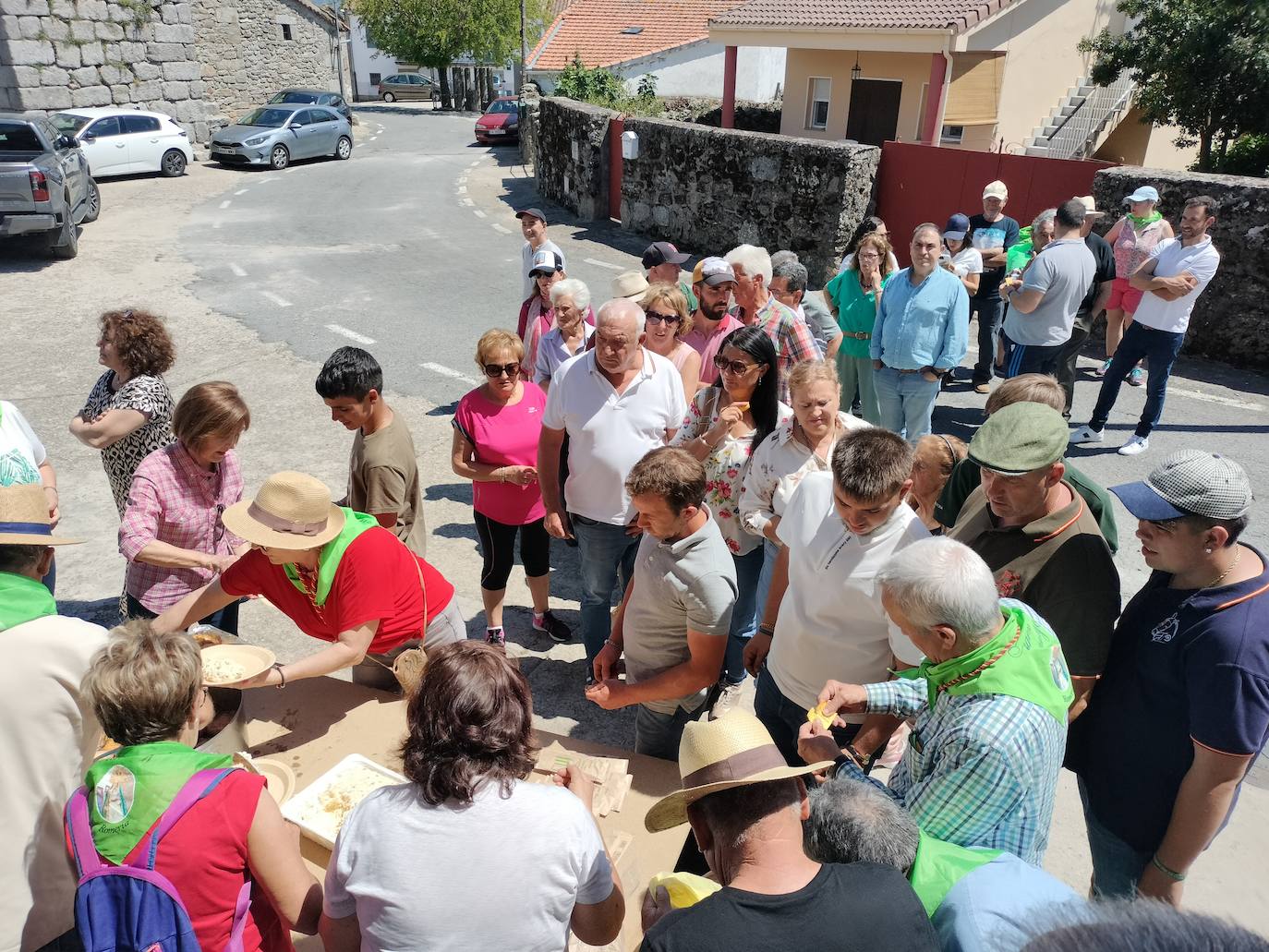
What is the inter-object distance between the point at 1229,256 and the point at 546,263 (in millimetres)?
7136

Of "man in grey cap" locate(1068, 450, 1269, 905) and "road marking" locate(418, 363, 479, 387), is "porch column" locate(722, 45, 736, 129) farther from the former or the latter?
"man in grey cap" locate(1068, 450, 1269, 905)

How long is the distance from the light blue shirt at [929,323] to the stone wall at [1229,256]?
487 cm

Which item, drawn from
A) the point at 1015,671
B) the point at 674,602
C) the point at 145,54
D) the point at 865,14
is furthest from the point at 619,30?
the point at 1015,671

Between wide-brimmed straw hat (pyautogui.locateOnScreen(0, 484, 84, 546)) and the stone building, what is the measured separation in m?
22.2

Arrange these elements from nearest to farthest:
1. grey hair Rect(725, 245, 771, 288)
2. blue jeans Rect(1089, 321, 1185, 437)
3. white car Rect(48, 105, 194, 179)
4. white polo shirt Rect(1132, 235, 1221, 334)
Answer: grey hair Rect(725, 245, 771, 288) < white polo shirt Rect(1132, 235, 1221, 334) < blue jeans Rect(1089, 321, 1185, 437) < white car Rect(48, 105, 194, 179)

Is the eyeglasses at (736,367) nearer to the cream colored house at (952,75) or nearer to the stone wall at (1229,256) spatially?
the stone wall at (1229,256)

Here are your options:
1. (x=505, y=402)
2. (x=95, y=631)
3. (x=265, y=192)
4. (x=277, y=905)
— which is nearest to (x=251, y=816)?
(x=277, y=905)

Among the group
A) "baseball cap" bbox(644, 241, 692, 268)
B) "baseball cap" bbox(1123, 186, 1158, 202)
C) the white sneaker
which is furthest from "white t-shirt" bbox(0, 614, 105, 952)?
"baseball cap" bbox(1123, 186, 1158, 202)

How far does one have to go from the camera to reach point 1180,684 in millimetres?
2436

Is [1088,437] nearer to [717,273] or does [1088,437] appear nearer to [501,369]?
[717,273]

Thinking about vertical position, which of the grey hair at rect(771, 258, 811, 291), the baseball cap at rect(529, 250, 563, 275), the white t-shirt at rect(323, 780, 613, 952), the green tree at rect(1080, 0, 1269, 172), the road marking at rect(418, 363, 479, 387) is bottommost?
the road marking at rect(418, 363, 479, 387)

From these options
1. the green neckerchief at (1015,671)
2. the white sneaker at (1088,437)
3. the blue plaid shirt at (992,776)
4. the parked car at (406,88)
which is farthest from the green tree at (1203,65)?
the parked car at (406,88)

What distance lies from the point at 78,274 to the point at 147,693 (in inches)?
485

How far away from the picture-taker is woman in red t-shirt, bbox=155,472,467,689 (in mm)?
2877
